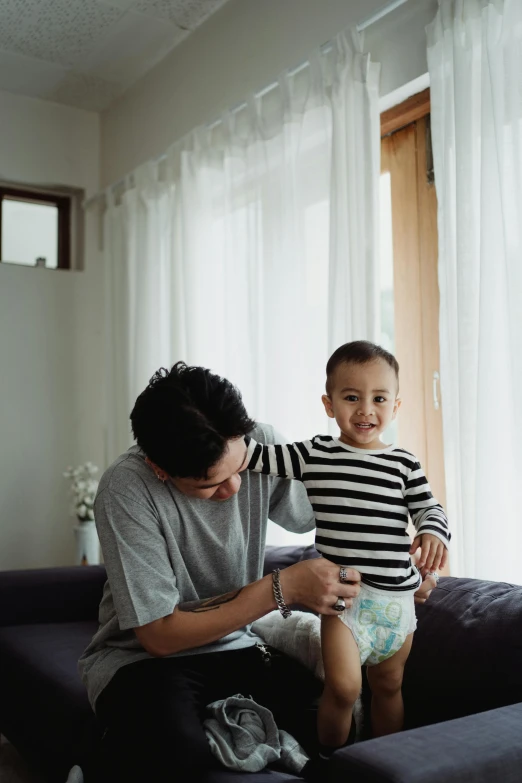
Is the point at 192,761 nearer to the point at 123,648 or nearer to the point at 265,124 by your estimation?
the point at 123,648

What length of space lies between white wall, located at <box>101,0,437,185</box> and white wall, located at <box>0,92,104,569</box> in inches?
11.8

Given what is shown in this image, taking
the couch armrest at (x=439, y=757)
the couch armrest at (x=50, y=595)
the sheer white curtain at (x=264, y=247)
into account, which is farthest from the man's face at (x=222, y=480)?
the couch armrest at (x=50, y=595)

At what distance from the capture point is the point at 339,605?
1447 mm

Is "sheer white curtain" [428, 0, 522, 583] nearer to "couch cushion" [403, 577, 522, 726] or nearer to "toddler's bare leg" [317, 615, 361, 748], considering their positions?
"couch cushion" [403, 577, 522, 726]

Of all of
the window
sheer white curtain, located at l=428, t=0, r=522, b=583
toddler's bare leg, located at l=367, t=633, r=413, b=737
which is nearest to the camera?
toddler's bare leg, located at l=367, t=633, r=413, b=737

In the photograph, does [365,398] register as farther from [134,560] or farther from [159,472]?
[134,560]

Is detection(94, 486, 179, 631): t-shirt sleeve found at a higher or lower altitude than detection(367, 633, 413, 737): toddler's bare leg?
higher

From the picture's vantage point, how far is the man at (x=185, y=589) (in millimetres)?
1448

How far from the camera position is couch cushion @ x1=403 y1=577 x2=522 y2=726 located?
1467 millimetres

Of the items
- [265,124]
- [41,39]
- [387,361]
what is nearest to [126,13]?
[41,39]

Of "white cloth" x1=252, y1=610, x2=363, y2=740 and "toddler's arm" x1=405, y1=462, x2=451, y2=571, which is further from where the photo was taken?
"white cloth" x1=252, y1=610, x2=363, y2=740

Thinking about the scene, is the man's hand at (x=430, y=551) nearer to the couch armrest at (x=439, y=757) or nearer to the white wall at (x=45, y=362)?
the couch armrest at (x=439, y=757)

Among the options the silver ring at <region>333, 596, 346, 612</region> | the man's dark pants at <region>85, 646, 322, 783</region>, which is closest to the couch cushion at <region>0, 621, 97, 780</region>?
the man's dark pants at <region>85, 646, 322, 783</region>

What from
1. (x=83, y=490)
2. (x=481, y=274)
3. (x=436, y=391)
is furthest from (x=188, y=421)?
(x=83, y=490)
